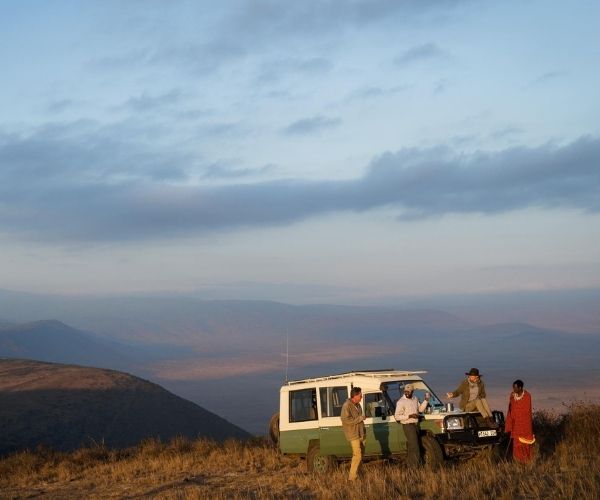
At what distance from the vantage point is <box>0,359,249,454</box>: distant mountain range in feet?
143

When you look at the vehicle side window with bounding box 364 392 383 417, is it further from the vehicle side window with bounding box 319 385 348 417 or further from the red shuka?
the red shuka

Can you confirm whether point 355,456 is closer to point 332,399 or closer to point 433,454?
point 433,454

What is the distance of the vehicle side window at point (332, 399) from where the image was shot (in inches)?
644

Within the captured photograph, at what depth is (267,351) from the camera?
15838cm

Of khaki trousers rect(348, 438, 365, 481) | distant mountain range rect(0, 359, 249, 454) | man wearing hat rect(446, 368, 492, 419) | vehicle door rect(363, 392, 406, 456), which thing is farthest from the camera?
distant mountain range rect(0, 359, 249, 454)

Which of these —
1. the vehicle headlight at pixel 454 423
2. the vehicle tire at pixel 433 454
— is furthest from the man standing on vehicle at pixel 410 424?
the vehicle headlight at pixel 454 423

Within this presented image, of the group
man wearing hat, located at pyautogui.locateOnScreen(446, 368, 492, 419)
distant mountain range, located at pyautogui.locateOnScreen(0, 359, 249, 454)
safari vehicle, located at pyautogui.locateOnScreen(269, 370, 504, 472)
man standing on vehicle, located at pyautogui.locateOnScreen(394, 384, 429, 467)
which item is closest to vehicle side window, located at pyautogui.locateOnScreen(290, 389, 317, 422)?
safari vehicle, located at pyautogui.locateOnScreen(269, 370, 504, 472)

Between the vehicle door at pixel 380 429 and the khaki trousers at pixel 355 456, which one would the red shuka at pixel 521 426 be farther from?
the khaki trousers at pixel 355 456

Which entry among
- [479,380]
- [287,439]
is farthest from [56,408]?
[479,380]

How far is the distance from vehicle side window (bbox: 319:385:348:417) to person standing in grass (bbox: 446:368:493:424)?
2.20 m

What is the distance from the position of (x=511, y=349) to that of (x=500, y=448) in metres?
133

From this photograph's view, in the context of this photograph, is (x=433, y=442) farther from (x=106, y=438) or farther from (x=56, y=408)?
(x=56, y=408)

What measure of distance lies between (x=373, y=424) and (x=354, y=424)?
123cm

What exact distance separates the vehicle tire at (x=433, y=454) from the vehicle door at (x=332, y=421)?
1.81m
